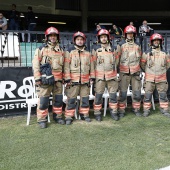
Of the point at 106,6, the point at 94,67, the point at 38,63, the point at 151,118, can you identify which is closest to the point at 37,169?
the point at 38,63

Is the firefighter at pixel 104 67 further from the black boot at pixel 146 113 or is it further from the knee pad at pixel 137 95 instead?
the black boot at pixel 146 113

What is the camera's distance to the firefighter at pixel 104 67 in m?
6.09

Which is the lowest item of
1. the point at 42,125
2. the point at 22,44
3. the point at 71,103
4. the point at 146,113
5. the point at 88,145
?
the point at 88,145

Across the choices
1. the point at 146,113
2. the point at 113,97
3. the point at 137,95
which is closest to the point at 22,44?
the point at 113,97

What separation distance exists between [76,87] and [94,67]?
0.57m

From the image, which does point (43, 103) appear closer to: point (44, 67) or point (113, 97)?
point (44, 67)

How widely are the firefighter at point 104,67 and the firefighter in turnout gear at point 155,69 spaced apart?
77 centimetres

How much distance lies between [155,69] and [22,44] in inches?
131

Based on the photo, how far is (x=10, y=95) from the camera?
664cm

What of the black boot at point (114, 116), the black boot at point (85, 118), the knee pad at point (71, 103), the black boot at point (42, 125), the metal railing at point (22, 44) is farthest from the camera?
the metal railing at point (22, 44)

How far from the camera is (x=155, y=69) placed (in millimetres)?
6430

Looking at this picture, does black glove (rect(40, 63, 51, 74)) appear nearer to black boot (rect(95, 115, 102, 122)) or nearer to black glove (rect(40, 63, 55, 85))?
black glove (rect(40, 63, 55, 85))

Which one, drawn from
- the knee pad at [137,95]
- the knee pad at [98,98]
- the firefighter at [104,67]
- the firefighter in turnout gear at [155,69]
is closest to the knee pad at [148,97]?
the firefighter in turnout gear at [155,69]

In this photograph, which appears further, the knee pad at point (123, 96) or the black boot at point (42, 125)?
the knee pad at point (123, 96)
